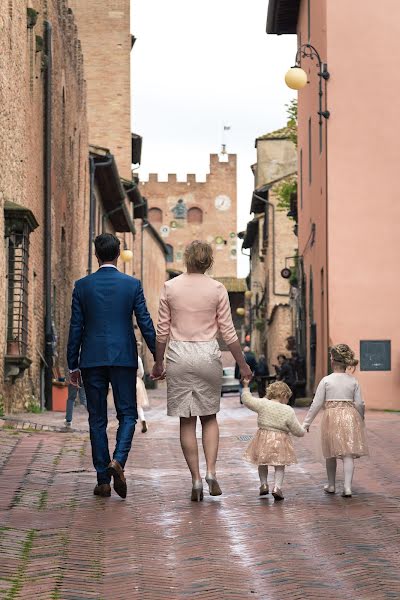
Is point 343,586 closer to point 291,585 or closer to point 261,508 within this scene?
point 291,585

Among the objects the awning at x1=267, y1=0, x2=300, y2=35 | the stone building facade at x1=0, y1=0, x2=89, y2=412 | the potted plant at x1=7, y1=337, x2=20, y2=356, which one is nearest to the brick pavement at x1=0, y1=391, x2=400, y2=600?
the potted plant at x1=7, y1=337, x2=20, y2=356

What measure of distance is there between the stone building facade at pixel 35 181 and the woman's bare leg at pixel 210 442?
30.4 feet

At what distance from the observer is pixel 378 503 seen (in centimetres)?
962

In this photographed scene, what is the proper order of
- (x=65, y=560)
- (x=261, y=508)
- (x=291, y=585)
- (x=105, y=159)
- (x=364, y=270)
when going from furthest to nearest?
(x=105, y=159), (x=364, y=270), (x=261, y=508), (x=65, y=560), (x=291, y=585)

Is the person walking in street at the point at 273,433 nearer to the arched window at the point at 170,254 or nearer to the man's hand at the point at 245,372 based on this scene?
the man's hand at the point at 245,372

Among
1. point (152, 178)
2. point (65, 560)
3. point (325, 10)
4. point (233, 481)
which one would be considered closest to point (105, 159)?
point (325, 10)

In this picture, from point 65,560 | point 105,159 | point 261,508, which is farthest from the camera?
point 105,159

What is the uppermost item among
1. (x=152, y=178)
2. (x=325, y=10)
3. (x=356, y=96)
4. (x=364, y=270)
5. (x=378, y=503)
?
(x=152, y=178)

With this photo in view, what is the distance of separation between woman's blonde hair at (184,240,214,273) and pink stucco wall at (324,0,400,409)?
48.3 ft

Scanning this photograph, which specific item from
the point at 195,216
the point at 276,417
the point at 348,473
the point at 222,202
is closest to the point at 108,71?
the point at 276,417

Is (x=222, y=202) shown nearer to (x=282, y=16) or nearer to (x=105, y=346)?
(x=282, y=16)

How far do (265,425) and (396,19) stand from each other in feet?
51.8

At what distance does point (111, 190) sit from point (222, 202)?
258 ft

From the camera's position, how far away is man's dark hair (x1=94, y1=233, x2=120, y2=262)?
9.85m
